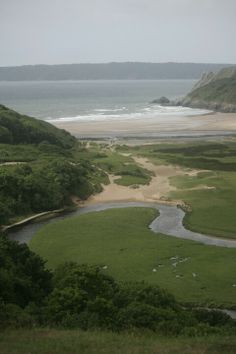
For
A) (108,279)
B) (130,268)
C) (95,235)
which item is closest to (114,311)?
(108,279)

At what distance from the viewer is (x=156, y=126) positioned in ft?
413

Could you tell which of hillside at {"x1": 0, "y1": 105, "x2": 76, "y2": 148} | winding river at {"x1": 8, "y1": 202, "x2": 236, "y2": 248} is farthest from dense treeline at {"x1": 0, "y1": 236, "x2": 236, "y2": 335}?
hillside at {"x1": 0, "y1": 105, "x2": 76, "y2": 148}

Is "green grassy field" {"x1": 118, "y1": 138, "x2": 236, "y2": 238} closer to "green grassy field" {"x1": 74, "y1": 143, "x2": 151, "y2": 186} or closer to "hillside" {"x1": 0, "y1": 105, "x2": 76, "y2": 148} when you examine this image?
"green grassy field" {"x1": 74, "y1": 143, "x2": 151, "y2": 186}

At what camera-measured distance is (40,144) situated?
79.1 metres

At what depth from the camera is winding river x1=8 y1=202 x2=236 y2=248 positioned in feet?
138

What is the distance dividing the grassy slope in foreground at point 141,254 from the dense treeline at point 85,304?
6.85 metres

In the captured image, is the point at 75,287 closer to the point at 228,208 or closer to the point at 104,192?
the point at 228,208

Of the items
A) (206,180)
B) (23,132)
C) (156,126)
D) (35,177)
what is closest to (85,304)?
(35,177)

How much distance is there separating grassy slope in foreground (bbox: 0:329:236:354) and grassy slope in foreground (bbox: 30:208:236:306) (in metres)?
13.1

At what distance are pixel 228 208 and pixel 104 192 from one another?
640 inches

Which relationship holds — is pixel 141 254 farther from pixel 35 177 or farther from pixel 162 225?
pixel 35 177

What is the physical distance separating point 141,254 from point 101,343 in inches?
846

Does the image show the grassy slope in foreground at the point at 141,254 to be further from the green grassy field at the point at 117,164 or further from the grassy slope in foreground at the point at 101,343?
the green grassy field at the point at 117,164

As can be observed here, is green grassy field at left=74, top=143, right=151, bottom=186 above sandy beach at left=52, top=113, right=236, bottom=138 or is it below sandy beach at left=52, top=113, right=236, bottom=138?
below
